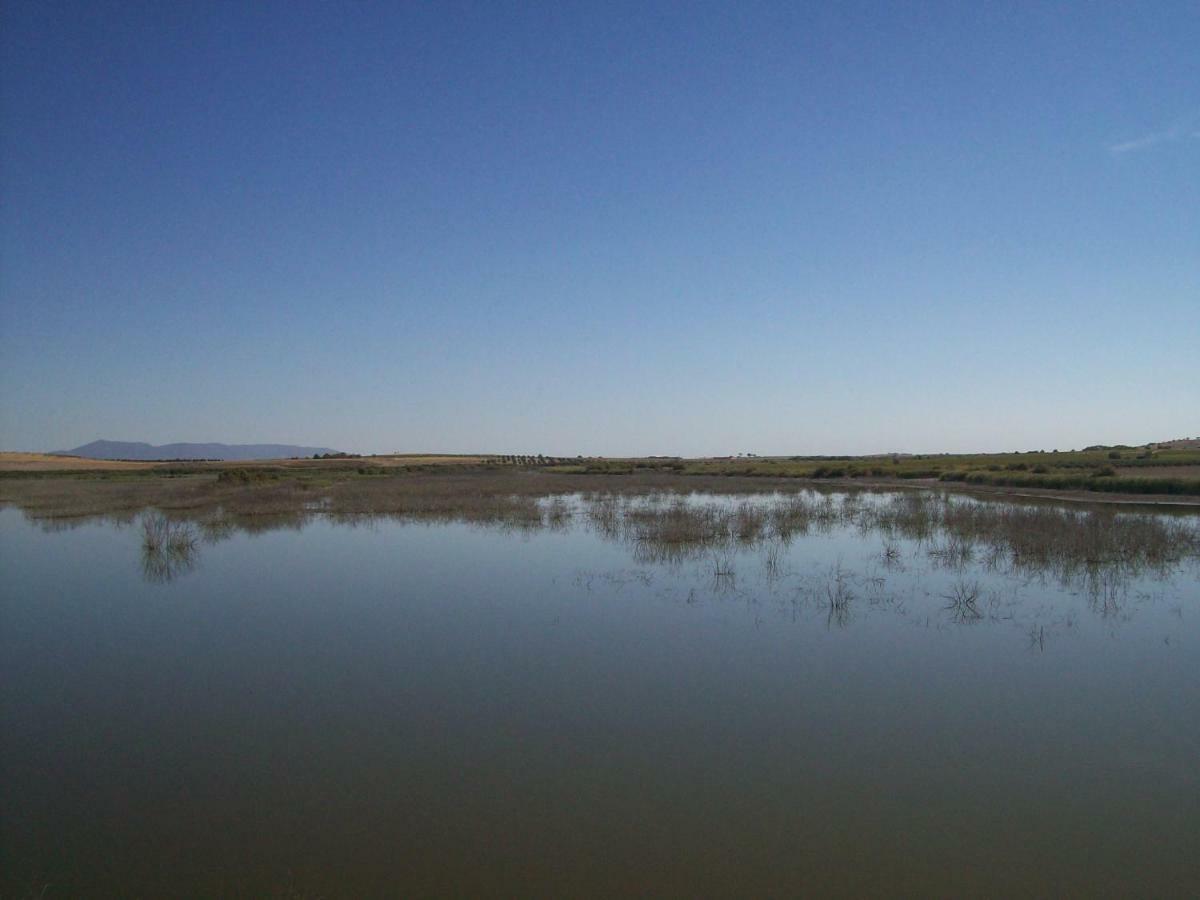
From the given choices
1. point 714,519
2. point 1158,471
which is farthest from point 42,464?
point 1158,471

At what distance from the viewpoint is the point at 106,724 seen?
7090 mm

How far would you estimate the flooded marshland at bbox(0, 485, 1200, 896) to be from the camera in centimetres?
469

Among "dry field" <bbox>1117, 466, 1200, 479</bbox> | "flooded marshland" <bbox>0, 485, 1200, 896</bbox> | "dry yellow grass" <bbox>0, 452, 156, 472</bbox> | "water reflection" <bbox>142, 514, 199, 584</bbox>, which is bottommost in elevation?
"flooded marshland" <bbox>0, 485, 1200, 896</bbox>

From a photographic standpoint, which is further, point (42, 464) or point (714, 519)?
point (42, 464)

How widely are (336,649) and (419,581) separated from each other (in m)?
4.45

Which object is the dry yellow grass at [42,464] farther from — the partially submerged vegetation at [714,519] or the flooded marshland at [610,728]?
the flooded marshland at [610,728]

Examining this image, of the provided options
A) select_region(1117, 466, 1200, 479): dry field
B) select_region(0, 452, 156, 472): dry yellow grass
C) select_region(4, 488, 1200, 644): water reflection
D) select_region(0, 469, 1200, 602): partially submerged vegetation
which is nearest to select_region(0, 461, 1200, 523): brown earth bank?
select_region(0, 469, 1200, 602): partially submerged vegetation

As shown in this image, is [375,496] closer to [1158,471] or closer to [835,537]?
[835,537]

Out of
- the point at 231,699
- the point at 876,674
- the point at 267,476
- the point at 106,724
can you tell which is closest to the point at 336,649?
the point at 231,699

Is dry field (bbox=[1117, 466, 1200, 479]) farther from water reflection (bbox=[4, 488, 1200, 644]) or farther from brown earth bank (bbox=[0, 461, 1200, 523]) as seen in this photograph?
water reflection (bbox=[4, 488, 1200, 644])

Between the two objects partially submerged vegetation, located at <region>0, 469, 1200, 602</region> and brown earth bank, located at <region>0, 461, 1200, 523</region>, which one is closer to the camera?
partially submerged vegetation, located at <region>0, 469, 1200, 602</region>

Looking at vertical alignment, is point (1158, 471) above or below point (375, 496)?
A: above

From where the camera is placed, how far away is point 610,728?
677 cm

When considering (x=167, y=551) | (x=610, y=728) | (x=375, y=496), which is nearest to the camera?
(x=610, y=728)
